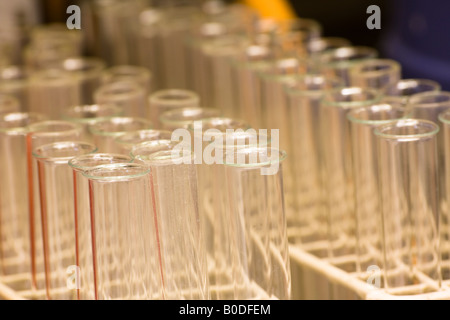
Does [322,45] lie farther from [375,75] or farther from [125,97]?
[125,97]

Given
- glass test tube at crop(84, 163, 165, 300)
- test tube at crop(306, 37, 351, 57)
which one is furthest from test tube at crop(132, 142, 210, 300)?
test tube at crop(306, 37, 351, 57)

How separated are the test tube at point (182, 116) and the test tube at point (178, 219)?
0.16 m

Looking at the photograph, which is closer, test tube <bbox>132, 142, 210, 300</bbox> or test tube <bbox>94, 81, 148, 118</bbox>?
test tube <bbox>132, 142, 210, 300</bbox>

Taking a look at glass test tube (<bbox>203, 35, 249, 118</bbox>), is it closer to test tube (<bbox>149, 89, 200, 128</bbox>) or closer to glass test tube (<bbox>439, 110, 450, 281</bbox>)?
test tube (<bbox>149, 89, 200, 128</bbox>)

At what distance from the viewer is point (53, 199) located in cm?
96

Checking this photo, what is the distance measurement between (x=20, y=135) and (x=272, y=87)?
33cm

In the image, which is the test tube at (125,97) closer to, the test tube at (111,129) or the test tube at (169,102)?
the test tube at (169,102)

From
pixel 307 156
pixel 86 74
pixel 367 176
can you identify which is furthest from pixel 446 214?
pixel 86 74

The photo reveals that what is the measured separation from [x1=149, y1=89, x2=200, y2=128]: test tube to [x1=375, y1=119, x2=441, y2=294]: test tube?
289mm

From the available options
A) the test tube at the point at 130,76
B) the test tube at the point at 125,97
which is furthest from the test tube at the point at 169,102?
the test tube at the point at 130,76

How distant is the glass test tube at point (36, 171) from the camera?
102 cm

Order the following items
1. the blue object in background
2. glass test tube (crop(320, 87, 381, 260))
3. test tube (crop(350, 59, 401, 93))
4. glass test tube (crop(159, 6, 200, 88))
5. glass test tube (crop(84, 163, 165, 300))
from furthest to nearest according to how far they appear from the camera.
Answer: the blue object in background < glass test tube (crop(159, 6, 200, 88)) < test tube (crop(350, 59, 401, 93)) < glass test tube (crop(320, 87, 381, 260)) < glass test tube (crop(84, 163, 165, 300))

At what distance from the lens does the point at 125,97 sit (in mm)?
1212

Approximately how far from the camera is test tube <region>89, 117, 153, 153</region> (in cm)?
101
